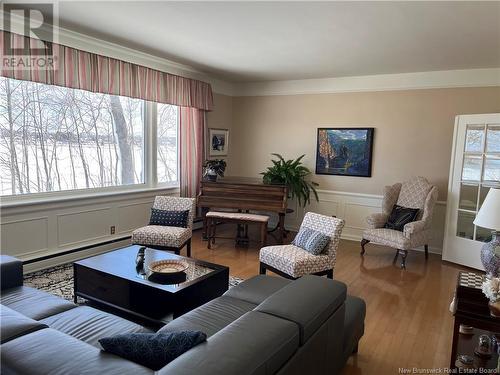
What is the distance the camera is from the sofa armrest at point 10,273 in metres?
2.36

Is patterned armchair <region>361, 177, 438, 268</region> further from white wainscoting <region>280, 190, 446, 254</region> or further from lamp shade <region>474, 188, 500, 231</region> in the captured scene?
lamp shade <region>474, 188, 500, 231</region>

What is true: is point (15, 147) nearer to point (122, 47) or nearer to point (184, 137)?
point (122, 47)

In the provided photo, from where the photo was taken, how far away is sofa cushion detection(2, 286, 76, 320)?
209cm

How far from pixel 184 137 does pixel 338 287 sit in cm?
406

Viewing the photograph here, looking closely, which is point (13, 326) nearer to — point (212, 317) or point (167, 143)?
point (212, 317)

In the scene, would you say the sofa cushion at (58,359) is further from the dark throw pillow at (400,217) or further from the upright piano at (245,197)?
the dark throw pillow at (400,217)

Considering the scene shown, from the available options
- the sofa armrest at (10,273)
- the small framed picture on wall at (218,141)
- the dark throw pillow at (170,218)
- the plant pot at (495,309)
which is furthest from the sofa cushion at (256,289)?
the small framed picture on wall at (218,141)

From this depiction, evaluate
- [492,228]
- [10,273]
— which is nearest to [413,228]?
[492,228]

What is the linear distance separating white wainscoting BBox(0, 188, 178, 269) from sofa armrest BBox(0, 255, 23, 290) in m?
1.32

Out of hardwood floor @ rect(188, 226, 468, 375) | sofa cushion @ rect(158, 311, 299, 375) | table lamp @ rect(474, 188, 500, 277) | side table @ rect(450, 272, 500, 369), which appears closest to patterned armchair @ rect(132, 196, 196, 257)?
hardwood floor @ rect(188, 226, 468, 375)

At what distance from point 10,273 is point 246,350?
1.94 m

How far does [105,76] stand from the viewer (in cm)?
414

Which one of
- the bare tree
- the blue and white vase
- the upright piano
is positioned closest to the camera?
the blue and white vase

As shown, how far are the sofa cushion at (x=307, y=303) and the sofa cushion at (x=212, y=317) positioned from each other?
0.42m
